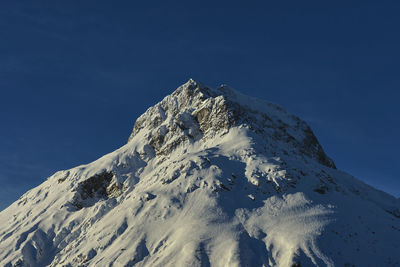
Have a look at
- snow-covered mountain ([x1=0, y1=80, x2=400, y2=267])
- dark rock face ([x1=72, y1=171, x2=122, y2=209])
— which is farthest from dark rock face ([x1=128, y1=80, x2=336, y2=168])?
dark rock face ([x1=72, y1=171, x2=122, y2=209])

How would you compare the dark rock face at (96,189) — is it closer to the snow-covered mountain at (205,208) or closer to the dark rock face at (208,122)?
the snow-covered mountain at (205,208)

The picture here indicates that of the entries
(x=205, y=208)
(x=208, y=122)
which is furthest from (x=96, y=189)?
(x=205, y=208)

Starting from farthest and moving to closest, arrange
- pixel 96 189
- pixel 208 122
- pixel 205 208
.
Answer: pixel 208 122
pixel 96 189
pixel 205 208

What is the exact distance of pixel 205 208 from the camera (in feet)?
233

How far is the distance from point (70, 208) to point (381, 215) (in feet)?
223

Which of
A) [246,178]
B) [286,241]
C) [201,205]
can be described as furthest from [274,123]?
[286,241]

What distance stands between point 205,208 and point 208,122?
3647 centimetres

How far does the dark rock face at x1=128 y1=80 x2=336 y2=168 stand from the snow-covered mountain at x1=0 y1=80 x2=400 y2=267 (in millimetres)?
389

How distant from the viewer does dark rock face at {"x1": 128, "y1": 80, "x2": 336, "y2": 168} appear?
101125 millimetres

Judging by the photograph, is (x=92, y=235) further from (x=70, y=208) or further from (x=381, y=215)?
(x=381, y=215)

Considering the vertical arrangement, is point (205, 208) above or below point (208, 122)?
below

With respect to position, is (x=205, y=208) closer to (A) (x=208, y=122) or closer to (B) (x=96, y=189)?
(A) (x=208, y=122)

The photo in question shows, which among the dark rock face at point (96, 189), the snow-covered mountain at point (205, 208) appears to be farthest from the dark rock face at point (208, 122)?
the dark rock face at point (96, 189)

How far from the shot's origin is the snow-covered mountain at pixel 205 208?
61844 millimetres
